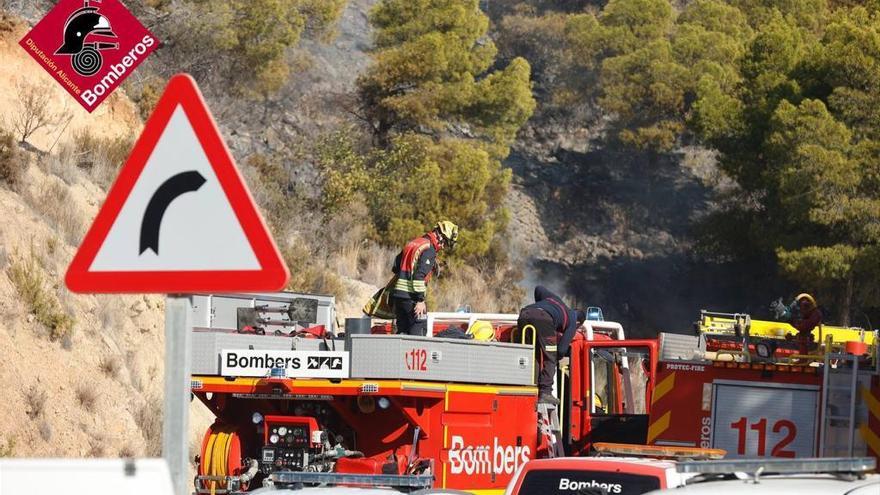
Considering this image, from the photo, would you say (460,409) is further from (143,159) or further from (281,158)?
(281,158)

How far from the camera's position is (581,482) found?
8.04 m

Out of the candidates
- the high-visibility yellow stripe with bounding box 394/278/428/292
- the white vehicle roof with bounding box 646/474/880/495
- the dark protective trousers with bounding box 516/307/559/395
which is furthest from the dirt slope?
the white vehicle roof with bounding box 646/474/880/495

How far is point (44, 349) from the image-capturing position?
59.6ft

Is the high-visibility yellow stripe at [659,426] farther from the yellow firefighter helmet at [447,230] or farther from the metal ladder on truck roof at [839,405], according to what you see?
the yellow firefighter helmet at [447,230]

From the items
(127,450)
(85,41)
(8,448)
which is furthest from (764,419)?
(85,41)

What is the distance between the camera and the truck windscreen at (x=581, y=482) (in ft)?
25.6

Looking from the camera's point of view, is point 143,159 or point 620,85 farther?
point 620,85

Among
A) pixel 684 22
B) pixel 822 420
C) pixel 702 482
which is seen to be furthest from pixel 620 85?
pixel 702 482

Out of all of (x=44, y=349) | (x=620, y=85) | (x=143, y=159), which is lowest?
(x=44, y=349)

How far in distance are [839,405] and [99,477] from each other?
9.24 metres

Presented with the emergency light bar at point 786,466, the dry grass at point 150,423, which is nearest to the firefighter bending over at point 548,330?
the dry grass at point 150,423

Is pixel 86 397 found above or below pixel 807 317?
below

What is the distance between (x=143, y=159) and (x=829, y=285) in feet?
110

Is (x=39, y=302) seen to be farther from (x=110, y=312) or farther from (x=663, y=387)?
(x=663, y=387)
